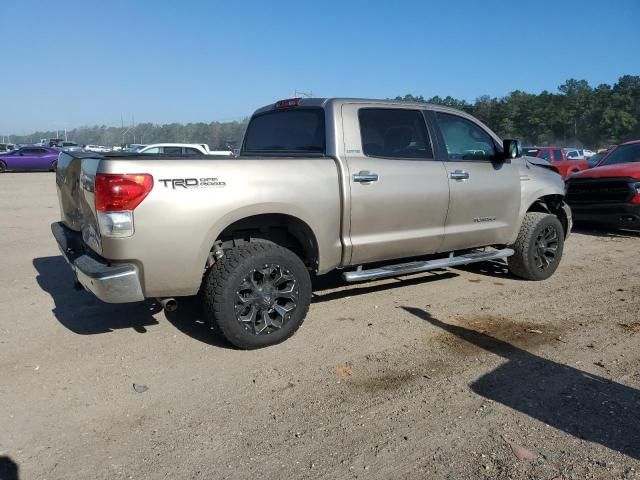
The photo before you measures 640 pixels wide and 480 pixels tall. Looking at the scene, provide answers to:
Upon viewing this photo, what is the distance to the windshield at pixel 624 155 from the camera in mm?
10185

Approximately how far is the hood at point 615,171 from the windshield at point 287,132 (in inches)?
265

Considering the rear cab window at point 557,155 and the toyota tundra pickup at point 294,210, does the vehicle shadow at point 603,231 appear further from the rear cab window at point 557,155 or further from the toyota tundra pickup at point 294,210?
the rear cab window at point 557,155

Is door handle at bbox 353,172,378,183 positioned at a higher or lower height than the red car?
lower

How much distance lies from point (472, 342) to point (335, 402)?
5.02ft

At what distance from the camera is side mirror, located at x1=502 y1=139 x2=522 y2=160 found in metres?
5.62

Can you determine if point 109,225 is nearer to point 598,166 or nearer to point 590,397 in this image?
point 590,397

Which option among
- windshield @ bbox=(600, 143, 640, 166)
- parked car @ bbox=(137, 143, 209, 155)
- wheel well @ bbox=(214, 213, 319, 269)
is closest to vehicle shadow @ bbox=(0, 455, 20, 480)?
wheel well @ bbox=(214, 213, 319, 269)

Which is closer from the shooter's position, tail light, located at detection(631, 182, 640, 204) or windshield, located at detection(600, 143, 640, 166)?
tail light, located at detection(631, 182, 640, 204)

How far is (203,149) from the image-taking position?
1981cm

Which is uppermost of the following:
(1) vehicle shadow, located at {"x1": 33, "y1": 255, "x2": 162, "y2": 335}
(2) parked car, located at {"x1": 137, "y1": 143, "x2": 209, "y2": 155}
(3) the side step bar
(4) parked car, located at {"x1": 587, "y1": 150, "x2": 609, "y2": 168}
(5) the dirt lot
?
(2) parked car, located at {"x1": 137, "y1": 143, "x2": 209, "y2": 155}

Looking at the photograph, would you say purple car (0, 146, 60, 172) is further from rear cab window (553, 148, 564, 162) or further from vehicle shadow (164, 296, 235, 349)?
vehicle shadow (164, 296, 235, 349)

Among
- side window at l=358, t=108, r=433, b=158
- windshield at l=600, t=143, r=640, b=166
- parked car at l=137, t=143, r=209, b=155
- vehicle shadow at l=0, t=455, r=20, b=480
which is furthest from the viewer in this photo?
parked car at l=137, t=143, r=209, b=155

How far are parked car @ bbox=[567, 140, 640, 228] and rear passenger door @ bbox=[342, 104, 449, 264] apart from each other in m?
5.59

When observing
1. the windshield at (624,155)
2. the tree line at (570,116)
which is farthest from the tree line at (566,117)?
the windshield at (624,155)
